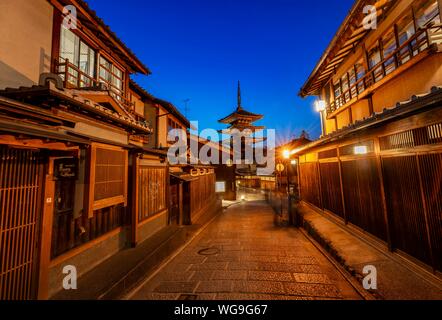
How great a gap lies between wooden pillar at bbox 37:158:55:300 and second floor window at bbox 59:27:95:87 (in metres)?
4.12

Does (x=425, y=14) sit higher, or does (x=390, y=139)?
(x=425, y=14)

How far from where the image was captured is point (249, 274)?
6.23 meters

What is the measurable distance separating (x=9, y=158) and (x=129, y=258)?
15.0 ft

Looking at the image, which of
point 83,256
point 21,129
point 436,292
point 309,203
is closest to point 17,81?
point 21,129

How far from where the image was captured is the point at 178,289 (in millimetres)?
5520

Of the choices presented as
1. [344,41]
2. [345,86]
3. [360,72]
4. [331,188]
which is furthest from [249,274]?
[345,86]

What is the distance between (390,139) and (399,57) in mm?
5635

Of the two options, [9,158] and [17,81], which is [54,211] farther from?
[17,81]

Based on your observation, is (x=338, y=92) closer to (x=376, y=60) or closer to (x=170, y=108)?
(x=376, y=60)

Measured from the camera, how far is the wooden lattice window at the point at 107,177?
19.1ft

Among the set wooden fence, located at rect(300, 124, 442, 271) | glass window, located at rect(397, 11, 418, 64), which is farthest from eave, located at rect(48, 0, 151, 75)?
glass window, located at rect(397, 11, 418, 64)

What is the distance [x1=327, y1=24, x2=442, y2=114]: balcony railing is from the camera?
22.7ft

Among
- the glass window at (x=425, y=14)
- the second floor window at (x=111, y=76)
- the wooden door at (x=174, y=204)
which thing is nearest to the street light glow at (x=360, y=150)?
the glass window at (x=425, y=14)

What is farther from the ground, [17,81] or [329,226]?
[17,81]
